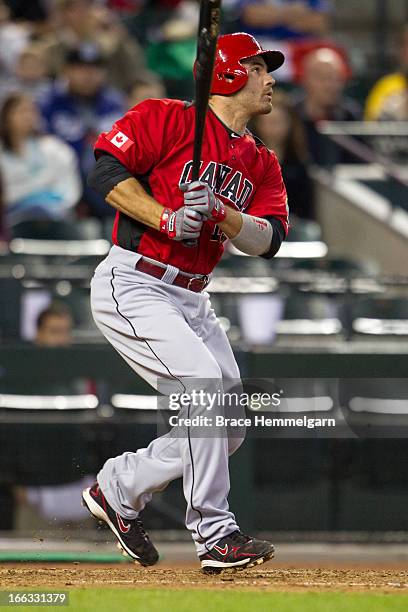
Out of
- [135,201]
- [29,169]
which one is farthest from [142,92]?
[135,201]

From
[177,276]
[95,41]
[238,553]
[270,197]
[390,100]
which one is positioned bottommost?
[238,553]

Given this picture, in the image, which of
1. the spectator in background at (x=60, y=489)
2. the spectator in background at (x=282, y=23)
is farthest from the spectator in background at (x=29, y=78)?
the spectator in background at (x=60, y=489)

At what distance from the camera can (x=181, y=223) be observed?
491 cm

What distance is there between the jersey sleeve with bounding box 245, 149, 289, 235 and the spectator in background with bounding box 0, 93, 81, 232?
3.42m

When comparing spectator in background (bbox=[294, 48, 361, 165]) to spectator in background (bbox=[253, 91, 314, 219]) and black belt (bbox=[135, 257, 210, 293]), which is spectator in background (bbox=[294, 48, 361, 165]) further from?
black belt (bbox=[135, 257, 210, 293])

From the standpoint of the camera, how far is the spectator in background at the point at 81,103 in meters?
9.55

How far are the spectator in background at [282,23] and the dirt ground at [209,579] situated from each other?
21.1 ft

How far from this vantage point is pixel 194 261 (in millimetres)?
5297

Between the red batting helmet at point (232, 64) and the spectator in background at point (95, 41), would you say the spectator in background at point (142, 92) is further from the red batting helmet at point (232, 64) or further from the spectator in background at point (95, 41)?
the red batting helmet at point (232, 64)

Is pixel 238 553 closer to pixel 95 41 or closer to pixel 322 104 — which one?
pixel 322 104

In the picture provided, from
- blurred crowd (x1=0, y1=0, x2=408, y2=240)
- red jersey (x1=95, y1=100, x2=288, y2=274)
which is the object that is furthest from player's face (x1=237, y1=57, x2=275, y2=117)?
blurred crowd (x1=0, y1=0, x2=408, y2=240)

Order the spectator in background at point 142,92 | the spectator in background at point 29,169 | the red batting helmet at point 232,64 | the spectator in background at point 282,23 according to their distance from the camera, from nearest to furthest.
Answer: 1. the red batting helmet at point 232,64
2. the spectator in background at point 29,169
3. the spectator in background at point 142,92
4. the spectator in background at point 282,23

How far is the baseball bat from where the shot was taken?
191 inches

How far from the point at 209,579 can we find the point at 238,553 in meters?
0.23
